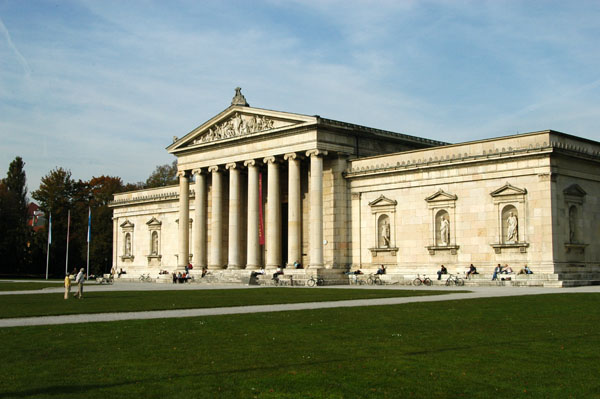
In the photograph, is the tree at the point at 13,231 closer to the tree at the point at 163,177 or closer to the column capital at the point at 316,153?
the tree at the point at 163,177

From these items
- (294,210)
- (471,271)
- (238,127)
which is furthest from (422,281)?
(238,127)

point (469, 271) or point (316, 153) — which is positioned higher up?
point (316, 153)

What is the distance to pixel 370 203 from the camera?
6762 cm

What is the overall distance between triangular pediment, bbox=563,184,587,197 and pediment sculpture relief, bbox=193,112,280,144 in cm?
2771

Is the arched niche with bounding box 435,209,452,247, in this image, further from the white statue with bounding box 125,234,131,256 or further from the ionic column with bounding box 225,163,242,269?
the white statue with bounding box 125,234,131,256

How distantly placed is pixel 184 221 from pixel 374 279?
26524 millimetres

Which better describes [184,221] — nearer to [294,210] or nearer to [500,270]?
[294,210]

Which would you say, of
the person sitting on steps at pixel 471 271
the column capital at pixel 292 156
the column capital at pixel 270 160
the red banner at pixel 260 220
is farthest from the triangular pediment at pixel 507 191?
the red banner at pixel 260 220

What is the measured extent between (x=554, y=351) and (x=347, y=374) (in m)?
5.72

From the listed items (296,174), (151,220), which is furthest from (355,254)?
(151,220)

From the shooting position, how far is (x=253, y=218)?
72.9 metres

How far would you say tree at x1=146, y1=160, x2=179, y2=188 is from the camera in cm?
14375

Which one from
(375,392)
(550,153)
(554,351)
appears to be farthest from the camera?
(550,153)

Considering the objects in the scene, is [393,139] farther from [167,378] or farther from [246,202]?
[167,378]
